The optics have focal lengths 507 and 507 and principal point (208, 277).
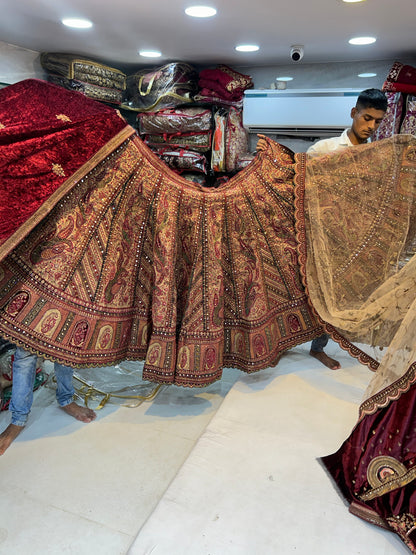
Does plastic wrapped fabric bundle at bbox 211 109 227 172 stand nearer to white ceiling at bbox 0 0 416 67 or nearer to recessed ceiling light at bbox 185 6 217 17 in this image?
white ceiling at bbox 0 0 416 67

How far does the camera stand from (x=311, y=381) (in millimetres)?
2262

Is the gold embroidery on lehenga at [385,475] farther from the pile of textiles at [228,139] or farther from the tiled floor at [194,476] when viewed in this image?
the pile of textiles at [228,139]

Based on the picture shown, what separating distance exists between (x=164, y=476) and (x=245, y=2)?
2047 millimetres

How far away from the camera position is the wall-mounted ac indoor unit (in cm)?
360

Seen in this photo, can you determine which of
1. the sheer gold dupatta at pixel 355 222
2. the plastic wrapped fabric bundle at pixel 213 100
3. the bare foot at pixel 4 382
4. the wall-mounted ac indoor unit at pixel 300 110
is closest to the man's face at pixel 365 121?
the sheer gold dupatta at pixel 355 222

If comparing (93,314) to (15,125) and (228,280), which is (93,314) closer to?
(228,280)

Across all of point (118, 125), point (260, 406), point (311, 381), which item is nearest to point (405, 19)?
point (118, 125)

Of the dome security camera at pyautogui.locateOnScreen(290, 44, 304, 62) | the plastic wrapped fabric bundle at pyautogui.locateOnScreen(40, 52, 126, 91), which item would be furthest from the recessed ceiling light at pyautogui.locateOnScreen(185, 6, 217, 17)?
the plastic wrapped fabric bundle at pyautogui.locateOnScreen(40, 52, 126, 91)

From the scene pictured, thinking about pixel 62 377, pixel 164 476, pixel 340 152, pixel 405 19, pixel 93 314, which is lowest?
pixel 164 476

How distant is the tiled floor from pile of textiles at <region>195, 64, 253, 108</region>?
2.32 metres

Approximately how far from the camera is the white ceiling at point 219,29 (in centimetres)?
237

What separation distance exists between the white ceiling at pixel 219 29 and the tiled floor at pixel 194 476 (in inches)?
67.6

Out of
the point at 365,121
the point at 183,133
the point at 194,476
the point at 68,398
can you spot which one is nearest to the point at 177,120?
the point at 183,133

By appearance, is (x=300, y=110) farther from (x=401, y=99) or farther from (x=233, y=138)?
(x=401, y=99)
